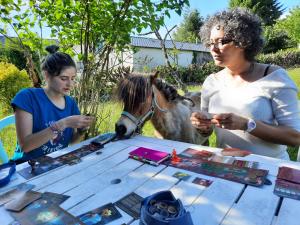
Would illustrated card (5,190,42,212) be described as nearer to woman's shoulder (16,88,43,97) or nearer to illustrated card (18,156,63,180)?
illustrated card (18,156,63,180)

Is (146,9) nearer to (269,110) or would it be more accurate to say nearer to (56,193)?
(269,110)

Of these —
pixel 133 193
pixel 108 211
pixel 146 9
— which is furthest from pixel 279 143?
pixel 146 9

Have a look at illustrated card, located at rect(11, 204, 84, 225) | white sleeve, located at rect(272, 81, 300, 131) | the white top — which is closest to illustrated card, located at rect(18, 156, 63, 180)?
illustrated card, located at rect(11, 204, 84, 225)

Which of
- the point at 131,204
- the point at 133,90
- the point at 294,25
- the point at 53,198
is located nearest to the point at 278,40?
the point at 294,25

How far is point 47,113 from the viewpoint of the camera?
7.32 ft

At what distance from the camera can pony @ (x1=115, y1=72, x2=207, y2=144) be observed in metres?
2.21

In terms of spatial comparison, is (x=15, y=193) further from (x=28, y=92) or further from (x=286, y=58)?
(x=286, y=58)

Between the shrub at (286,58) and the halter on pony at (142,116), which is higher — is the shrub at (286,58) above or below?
above

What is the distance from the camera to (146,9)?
9.61 ft

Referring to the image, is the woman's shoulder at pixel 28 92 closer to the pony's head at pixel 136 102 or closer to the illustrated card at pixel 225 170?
the pony's head at pixel 136 102

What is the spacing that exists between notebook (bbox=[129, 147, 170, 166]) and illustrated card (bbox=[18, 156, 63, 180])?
0.49m

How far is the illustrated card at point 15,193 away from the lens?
4.02ft

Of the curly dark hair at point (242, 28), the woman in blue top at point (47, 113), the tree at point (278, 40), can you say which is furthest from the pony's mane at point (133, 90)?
the tree at point (278, 40)

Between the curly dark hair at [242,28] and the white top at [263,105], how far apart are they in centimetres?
29
